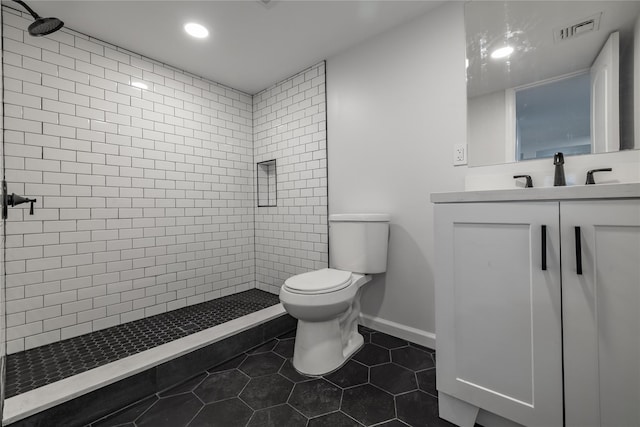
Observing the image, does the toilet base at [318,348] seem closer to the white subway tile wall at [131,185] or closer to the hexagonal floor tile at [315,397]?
the hexagonal floor tile at [315,397]

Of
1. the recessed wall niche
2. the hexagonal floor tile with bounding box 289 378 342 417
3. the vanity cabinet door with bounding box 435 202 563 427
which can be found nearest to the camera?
the vanity cabinet door with bounding box 435 202 563 427

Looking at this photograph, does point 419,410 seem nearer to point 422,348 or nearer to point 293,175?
point 422,348

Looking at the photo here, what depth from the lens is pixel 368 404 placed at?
131cm

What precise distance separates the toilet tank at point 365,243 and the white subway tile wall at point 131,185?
1.68 ft

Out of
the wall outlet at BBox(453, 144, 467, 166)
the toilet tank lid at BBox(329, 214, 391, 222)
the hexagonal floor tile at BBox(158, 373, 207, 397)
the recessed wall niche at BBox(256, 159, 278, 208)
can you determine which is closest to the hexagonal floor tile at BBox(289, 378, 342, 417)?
the hexagonal floor tile at BBox(158, 373, 207, 397)

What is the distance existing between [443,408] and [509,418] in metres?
0.25

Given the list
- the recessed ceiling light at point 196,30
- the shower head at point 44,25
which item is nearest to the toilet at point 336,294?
the recessed ceiling light at point 196,30

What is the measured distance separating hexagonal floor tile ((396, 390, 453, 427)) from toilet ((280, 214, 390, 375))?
0.41 metres

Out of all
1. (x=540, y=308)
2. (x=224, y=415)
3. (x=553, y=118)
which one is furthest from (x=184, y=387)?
(x=553, y=118)

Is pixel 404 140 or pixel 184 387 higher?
pixel 404 140

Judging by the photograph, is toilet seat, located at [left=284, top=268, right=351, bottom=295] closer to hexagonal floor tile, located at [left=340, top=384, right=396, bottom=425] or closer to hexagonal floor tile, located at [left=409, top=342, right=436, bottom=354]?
hexagonal floor tile, located at [left=340, top=384, right=396, bottom=425]

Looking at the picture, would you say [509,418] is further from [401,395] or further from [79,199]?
[79,199]

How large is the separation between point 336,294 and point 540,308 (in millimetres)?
893

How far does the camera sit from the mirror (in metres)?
1.29
